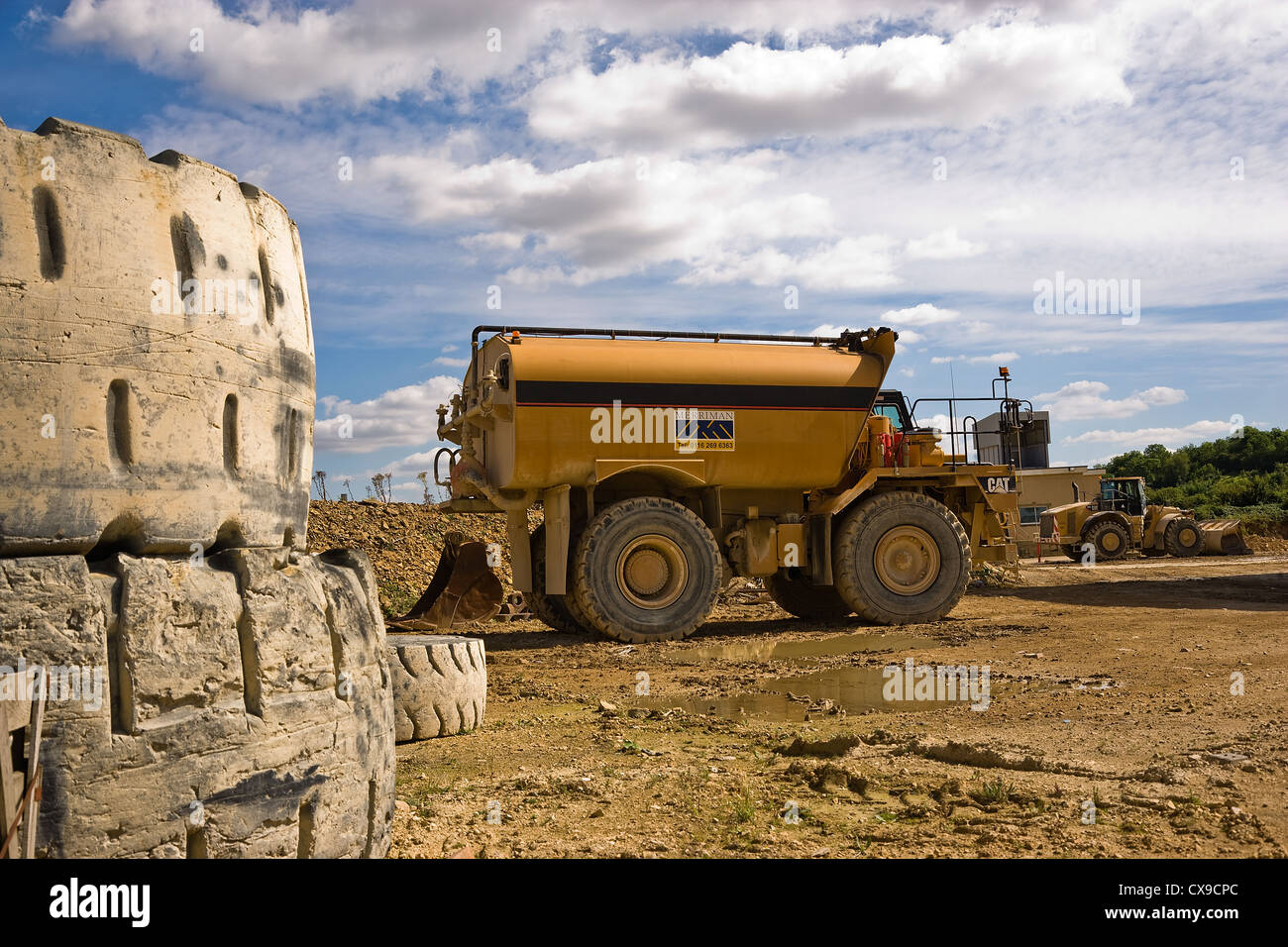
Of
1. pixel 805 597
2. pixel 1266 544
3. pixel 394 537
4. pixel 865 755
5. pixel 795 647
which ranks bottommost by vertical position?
pixel 1266 544

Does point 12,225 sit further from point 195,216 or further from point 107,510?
point 107,510

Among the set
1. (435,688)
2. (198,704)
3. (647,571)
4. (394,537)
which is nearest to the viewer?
(198,704)

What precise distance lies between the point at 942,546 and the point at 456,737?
26.2 feet

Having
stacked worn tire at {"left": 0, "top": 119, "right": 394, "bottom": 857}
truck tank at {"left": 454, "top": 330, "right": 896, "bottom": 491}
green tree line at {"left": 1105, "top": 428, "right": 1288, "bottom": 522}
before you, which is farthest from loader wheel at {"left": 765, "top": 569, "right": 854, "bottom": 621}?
green tree line at {"left": 1105, "top": 428, "right": 1288, "bottom": 522}

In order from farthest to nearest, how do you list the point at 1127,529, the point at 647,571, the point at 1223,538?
the point at 1223,538, the point at 1127,529, the point at 647,571

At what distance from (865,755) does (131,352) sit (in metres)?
4.20

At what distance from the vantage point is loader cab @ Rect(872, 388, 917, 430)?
13234 mm

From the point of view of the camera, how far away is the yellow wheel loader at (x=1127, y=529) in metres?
26.1

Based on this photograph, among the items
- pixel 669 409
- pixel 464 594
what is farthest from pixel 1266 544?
pixel 464 594

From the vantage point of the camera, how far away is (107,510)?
102 inches

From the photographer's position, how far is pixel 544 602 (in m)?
12.2

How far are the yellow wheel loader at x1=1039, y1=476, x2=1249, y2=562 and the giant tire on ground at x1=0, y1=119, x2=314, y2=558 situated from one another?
2529cm

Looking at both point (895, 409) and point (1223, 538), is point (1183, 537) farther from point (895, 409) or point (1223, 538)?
point (895, 409)
